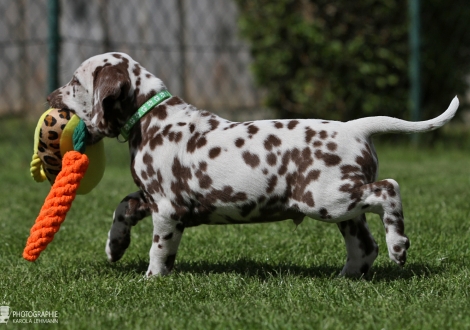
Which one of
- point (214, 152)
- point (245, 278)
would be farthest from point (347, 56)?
point (245, 278)

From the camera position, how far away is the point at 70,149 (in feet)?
15.0

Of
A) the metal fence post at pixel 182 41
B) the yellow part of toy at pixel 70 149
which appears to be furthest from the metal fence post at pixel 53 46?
the yellow part of toy at pixel 70 149

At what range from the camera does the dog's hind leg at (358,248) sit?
4.30 meters

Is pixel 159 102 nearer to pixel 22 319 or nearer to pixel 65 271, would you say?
pixel 65 271

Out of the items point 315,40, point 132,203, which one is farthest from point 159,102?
point 315,40

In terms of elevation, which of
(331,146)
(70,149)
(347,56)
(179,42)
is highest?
(331,146)

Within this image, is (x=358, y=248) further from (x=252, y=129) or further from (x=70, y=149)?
(x=70, y=149)

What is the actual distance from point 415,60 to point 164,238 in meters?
7.33

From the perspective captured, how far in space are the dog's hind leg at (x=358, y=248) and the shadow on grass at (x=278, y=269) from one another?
0.07 metres

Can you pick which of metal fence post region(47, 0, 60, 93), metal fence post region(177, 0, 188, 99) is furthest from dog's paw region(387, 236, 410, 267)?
metal fence post region(177, 0, 188, 99)

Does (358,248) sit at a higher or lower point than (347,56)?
lower

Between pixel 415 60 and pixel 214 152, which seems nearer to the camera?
pixel 214 152

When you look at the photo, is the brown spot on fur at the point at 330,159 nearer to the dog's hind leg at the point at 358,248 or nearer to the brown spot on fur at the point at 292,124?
the brown spot on fur at the point at 292,124

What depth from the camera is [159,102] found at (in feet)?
14.5
